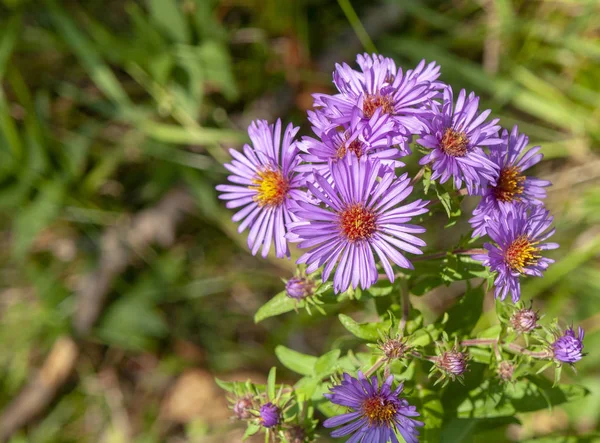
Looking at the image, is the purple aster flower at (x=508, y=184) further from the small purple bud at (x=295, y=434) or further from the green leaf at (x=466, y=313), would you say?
the small purple bud at (x=295, y=434)

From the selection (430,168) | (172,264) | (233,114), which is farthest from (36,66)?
(430,168)

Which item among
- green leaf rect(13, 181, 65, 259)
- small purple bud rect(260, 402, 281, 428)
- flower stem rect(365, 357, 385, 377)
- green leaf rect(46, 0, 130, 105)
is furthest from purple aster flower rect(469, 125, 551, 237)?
green leaf rect(13, 181, 65, 259)

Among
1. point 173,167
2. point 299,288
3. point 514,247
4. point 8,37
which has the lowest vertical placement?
point 299,288

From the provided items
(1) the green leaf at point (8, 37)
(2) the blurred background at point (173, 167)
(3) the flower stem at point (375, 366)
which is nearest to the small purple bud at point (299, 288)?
(3) the flower stem at point (375, 366)

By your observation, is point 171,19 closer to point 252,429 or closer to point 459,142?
point 459,142

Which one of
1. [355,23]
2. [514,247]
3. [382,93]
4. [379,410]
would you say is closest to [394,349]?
[379,410]

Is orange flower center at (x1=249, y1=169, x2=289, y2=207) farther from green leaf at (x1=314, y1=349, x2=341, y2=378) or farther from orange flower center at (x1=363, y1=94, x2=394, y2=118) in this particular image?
green leaf at (x1=314, y1=349, x2=341, y2=378)

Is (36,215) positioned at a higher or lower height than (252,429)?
higher
